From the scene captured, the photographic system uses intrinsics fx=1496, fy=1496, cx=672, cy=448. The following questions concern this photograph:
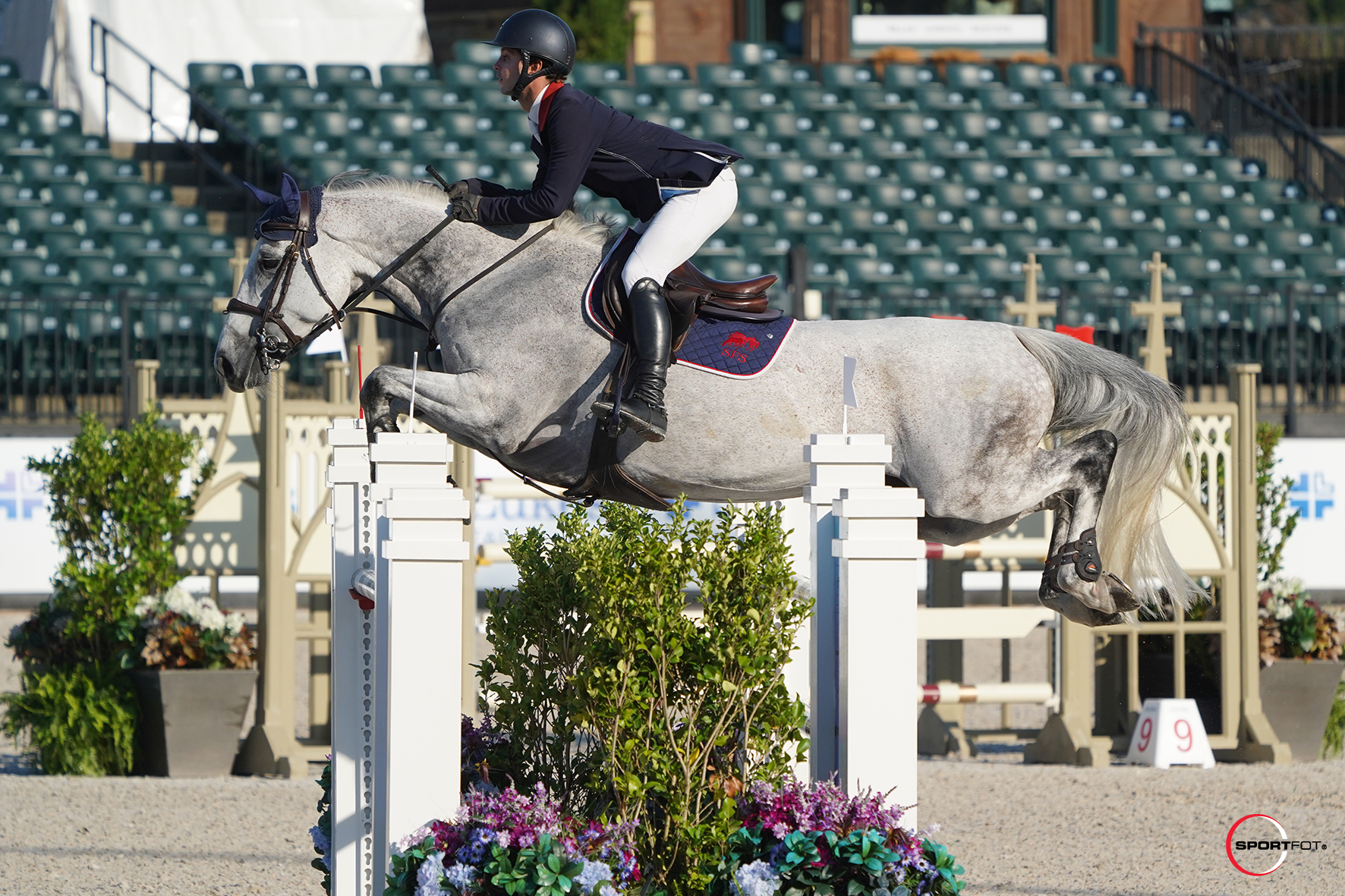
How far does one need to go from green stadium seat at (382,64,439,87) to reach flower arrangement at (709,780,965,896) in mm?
13364

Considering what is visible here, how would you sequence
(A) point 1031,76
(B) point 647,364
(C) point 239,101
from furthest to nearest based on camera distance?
(A) point 1031,76
(C) point 239,101
(B) point 647,364

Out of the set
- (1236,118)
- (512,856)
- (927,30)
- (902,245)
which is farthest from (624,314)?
(927,30)

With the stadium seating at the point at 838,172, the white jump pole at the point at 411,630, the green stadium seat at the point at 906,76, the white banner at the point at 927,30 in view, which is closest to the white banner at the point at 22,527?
the stadium seating at the point at 838,172

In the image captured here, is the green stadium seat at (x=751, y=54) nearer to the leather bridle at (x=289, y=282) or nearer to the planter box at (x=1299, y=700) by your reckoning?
the planter box at (x=1299, y=700)

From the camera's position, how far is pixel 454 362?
3.81 m

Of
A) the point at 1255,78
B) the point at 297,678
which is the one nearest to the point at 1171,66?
the point at 1255,78

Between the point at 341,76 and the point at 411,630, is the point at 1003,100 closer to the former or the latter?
the point at 341,76

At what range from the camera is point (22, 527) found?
1023 centimetres

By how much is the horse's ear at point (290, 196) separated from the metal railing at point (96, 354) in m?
7.27

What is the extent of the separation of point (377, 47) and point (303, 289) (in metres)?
13.2

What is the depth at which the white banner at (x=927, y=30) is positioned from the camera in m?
17.1

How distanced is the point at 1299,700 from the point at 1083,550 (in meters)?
3.96

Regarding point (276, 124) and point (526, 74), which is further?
point (276, 124)

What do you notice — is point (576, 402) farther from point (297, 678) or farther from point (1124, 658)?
point (297, 678)
